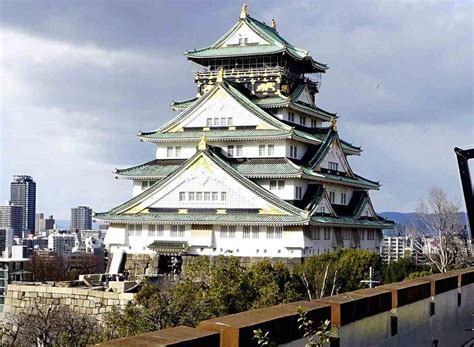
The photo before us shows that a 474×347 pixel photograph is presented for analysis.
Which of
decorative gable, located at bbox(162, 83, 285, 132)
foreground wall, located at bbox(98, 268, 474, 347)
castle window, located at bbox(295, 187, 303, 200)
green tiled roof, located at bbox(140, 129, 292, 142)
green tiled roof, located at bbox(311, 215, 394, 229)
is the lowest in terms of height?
foreground wall, located at bbox(98, 268, 474, 347)

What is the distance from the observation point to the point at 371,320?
29.4 feet

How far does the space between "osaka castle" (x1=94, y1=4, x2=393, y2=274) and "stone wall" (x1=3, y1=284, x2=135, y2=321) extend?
8.15 m

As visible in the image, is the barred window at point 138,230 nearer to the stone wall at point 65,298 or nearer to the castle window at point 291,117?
the stone wall at point 65,298

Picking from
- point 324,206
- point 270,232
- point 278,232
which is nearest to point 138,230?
point 270,232

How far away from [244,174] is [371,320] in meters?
34.8

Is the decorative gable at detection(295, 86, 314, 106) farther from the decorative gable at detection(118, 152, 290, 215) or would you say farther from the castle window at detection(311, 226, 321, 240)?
the castle window at detection(311, 226, 321, 240)

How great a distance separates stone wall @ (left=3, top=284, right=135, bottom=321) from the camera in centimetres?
3466

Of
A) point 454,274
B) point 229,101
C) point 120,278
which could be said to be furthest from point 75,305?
point 454,274

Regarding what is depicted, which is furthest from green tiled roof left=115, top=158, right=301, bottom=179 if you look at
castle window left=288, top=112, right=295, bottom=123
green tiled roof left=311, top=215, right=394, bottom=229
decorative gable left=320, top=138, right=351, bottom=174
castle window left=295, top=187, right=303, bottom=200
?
castle window left=288, top=112, right=295, bottom=123

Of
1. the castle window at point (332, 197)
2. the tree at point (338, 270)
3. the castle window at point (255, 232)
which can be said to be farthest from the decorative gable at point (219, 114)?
the tree at point (338, 270)

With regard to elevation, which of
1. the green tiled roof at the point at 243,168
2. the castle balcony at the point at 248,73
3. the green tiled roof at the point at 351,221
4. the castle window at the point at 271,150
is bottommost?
the green tiled roof at the point at 351,221

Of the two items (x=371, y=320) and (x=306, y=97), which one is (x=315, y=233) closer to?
(x=306, y=97)

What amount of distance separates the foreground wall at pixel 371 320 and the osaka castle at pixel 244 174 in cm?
2678

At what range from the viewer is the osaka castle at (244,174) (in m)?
42.2
